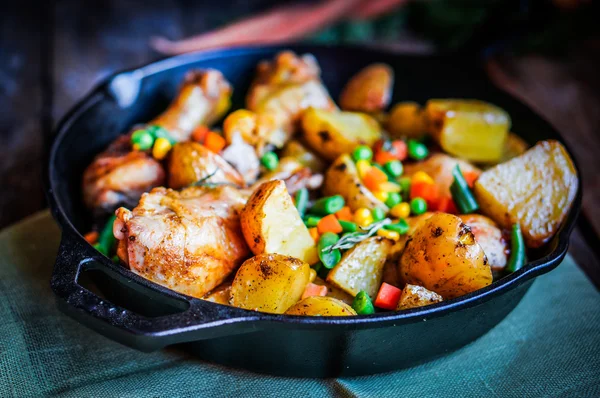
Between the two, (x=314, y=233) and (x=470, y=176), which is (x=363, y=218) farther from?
(x=470, y=176)

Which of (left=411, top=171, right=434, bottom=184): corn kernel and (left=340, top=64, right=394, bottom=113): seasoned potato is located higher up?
(left=340, top=64, right=394, bottom=113): seasoned potato

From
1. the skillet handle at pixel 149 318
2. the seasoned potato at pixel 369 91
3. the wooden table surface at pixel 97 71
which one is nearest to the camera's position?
the skillet handle at pixel 149 318

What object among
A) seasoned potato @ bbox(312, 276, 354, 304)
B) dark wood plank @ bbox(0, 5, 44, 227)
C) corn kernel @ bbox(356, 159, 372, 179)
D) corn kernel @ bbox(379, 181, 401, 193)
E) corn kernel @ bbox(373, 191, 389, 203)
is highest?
corn kernel @ bbox(356, 159, 372, 179)

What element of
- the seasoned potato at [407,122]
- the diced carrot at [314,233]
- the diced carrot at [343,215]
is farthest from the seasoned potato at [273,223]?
the seasoned potato at [407,122]

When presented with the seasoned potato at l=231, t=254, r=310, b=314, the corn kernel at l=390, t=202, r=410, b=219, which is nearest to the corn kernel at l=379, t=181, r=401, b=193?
the corn kernel at l=390, t=202, r=410, b=219

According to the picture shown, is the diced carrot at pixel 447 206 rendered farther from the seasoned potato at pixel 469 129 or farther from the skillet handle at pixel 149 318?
the skillet handle at pixel 149 318

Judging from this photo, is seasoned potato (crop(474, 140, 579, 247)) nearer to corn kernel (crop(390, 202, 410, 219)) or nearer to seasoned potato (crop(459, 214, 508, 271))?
seasoned potato (crop(459, 214, 508, 271))

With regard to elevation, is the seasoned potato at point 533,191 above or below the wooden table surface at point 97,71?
above

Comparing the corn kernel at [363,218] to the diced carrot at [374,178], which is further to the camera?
the diced carrot at [374,178]
